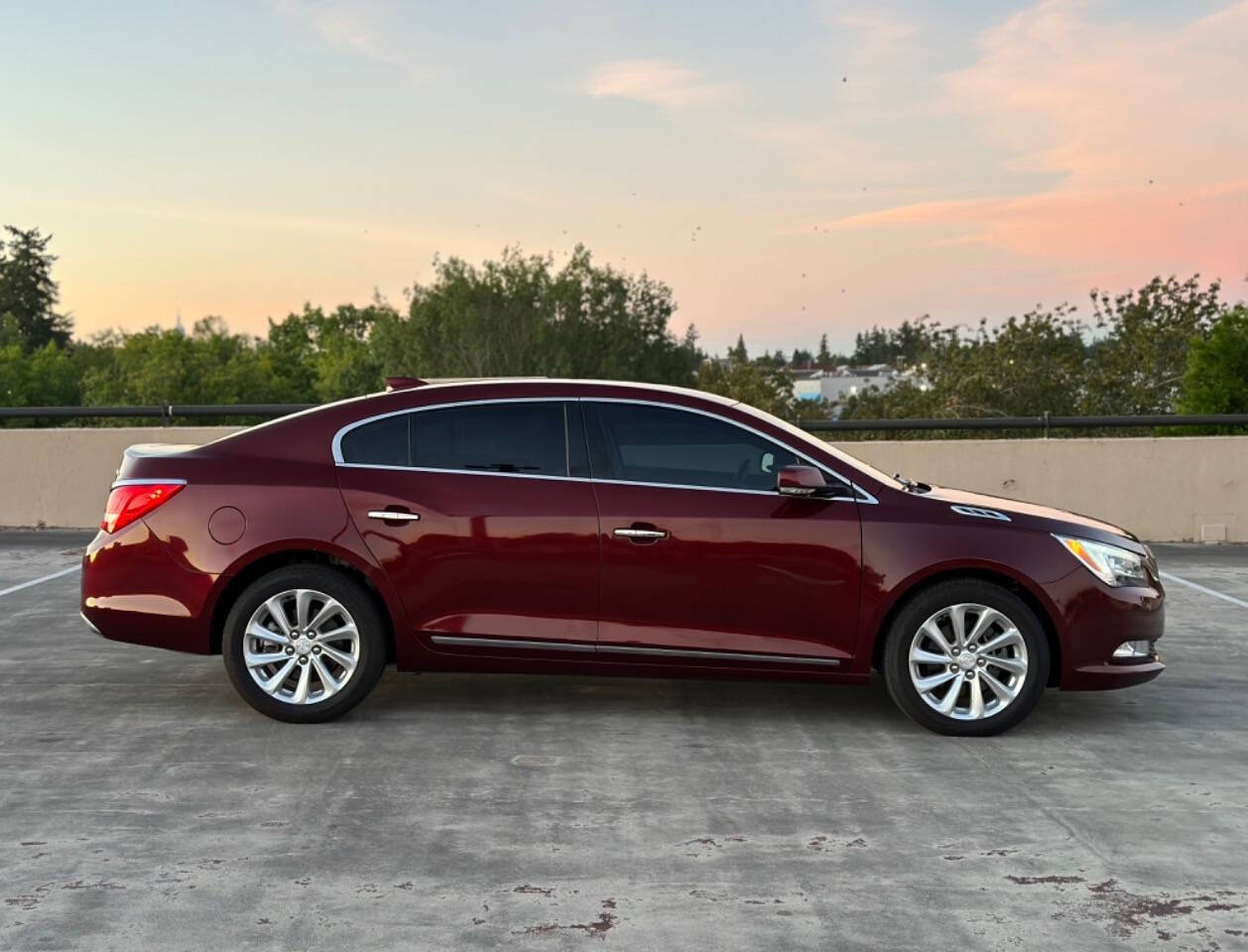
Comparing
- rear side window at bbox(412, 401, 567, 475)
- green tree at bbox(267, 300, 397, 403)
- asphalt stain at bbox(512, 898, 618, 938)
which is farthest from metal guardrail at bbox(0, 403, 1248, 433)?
green tree at bbox(267, 300, 397, 403)

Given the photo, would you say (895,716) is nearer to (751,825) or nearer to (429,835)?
(751,825)

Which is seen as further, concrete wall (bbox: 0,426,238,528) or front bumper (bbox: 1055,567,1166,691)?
concrete wall (bbox: 0,426,238,528)

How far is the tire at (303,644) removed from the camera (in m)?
7.20

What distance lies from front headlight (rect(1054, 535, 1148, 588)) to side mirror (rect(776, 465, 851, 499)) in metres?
1.05

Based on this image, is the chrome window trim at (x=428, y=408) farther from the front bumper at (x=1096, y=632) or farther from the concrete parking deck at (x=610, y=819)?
the front bumper at (x=1096, y=632)

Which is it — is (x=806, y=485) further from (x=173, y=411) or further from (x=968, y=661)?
(x=173, y=411)

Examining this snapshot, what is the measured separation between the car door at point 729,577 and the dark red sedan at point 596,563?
0.03 feet

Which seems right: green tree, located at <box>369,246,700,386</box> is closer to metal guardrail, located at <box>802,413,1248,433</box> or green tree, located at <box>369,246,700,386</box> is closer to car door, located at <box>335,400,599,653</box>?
metal guardrail, located at <box>802,413,1248,433</box>

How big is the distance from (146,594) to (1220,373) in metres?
17.9

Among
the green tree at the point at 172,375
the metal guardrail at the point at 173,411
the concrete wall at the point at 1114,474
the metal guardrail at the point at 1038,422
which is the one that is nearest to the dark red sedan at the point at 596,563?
the metal guardrail at the point at 173,411

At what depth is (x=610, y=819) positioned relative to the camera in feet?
18.7

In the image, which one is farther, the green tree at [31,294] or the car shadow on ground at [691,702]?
the green tree at [31,294]

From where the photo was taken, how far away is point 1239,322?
22.1 meters

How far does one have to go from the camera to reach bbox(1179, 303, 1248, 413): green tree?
2138 centimetres
